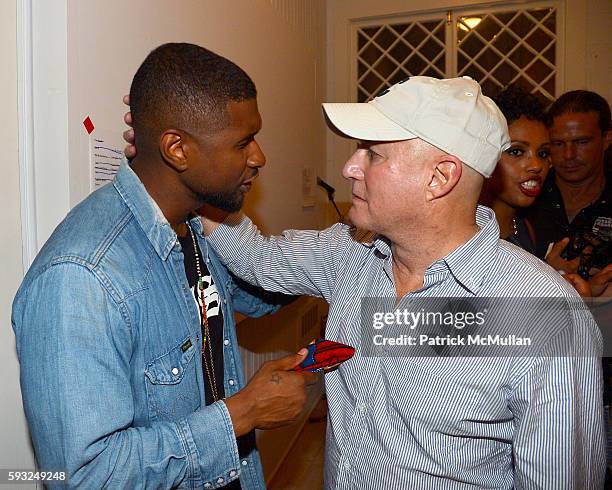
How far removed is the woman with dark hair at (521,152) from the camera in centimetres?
161

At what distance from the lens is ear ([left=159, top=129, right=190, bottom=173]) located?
1062 mm

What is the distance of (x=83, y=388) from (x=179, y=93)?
2.03 ft

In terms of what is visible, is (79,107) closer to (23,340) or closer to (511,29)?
(23,340)

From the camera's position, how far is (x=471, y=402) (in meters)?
1.02

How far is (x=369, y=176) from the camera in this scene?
114 cm

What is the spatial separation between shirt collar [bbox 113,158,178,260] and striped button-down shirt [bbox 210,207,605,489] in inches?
19.5

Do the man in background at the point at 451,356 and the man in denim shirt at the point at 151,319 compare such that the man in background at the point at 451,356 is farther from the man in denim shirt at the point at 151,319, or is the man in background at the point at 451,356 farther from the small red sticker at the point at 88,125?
the small red sticker at the point at 88,125

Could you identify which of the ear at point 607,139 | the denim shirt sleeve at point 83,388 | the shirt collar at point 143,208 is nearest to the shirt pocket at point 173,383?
the denim shirt sleeve at point 83,388

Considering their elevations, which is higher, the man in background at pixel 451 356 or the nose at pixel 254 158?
the nose at pixel 254 158

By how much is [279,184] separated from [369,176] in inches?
64.0

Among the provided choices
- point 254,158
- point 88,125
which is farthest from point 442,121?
point 88,125

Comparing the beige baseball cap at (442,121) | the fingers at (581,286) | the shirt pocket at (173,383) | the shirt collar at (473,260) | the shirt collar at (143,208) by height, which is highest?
the beige baseball cap at (442,121)

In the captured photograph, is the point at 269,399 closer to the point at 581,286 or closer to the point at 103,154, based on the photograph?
the point at 103,154

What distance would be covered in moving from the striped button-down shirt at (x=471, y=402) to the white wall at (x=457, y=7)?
2.99m
